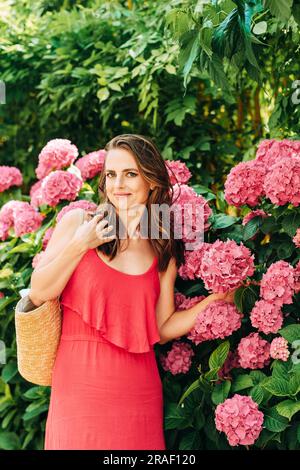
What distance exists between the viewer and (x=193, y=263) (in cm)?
230

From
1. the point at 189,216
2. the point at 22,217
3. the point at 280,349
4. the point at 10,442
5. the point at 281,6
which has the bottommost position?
the point at 10,442

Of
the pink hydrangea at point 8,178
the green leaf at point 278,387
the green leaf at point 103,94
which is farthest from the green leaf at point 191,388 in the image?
the green leaf at point 103,94

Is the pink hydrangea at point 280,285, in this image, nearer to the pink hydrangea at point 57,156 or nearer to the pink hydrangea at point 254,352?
the pink hydrangea at point 254,352

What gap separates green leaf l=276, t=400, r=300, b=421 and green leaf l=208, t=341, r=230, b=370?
0.25m

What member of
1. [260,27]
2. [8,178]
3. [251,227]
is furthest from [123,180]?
[8,178]

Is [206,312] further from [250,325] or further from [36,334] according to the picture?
[36,334]

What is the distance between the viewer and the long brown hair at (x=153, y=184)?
2178mm

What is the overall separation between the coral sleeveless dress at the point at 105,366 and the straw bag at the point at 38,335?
0.12 feet

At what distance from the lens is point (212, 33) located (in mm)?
1917

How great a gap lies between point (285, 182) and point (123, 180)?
0.52 meters

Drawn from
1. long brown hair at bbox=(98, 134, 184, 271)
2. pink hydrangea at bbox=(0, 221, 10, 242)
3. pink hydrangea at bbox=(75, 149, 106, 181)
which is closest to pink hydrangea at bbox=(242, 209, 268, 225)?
long brown hair at bbox=(98, 134, 184, 271)

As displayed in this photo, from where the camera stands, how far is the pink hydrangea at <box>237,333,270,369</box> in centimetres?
218

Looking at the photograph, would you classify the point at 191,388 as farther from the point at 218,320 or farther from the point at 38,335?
the point at 38,335

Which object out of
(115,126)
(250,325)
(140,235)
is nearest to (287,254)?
(250,325)
